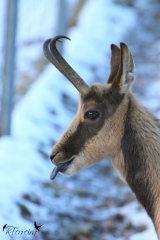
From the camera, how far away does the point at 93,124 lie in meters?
4.72

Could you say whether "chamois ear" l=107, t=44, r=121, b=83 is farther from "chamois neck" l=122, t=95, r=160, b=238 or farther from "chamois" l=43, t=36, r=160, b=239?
"chamois neck" l=122, t=95, r=160, b=238

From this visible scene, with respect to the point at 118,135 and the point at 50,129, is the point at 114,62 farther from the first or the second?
the point at 50,129

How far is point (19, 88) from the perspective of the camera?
9961 mm

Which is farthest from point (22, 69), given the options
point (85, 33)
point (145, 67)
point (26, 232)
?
point (26, 232)

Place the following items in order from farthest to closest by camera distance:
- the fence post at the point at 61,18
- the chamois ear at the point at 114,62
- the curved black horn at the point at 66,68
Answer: the fence post at the point at 61,18, the chamois ear at the point at 114,62, the curved black horn at the point at 66,68

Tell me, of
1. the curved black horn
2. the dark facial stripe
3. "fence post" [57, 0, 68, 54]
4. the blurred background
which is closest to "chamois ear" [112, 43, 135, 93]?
the dark facial stripe

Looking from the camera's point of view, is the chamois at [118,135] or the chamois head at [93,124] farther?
the chamois head at [93,124]

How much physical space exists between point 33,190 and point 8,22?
2364 millimetres

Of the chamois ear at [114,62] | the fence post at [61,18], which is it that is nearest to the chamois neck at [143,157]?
the chamois ear at [114,62]

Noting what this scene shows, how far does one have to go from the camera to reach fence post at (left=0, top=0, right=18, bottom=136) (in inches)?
303

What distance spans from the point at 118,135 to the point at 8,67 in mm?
3455

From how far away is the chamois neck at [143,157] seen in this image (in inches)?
176

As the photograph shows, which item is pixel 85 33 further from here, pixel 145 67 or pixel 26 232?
pixel 26 232

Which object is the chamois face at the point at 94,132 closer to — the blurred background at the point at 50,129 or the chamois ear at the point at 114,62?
the chamois ear at the point at 114,62
